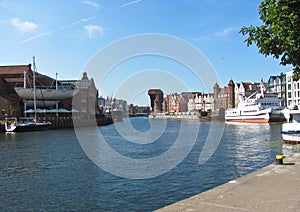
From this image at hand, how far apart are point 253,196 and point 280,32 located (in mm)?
5534

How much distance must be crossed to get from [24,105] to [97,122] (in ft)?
79.6

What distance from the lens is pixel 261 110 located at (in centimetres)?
10138

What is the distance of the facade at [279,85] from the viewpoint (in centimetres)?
13475

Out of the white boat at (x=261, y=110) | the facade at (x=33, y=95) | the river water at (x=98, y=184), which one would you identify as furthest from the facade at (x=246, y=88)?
the river water at (x=98, y=184)

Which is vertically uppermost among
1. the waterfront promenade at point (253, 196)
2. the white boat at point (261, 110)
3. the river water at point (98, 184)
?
the white boat at point (261, 110)

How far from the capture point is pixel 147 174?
67.9 ft

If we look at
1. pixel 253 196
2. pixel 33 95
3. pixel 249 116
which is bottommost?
pixel 253 196

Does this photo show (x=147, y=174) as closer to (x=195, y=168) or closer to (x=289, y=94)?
(x=195, y=168)

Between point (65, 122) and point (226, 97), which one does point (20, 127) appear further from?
point (226, 97)

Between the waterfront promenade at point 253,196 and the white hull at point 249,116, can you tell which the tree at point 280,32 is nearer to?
the waterfront promenade at point 253,196

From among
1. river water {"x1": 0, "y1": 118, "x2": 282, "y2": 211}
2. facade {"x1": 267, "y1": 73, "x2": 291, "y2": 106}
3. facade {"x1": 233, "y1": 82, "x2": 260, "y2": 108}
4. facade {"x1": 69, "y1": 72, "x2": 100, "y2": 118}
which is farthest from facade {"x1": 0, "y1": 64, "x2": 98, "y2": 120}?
facade {"x1": 267, "y1": 73, "x2": 291, "y2": 106}

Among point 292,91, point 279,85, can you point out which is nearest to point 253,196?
point 292,91

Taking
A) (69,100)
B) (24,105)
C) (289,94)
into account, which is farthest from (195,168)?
(289,94)

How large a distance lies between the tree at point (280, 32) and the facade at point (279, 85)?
421 feet
